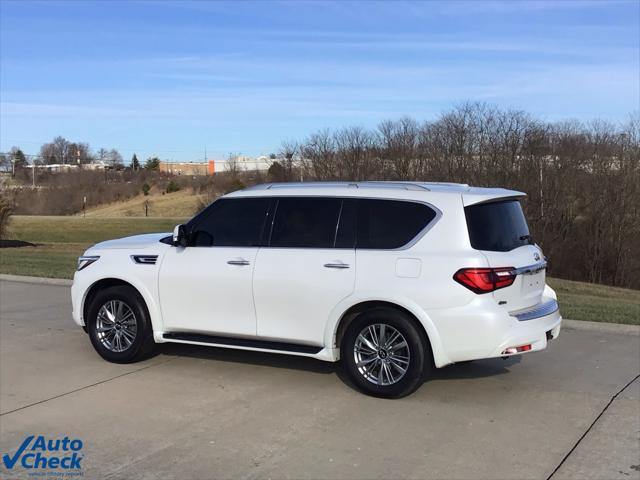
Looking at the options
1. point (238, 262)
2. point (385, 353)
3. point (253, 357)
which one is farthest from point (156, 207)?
point (385, 353)

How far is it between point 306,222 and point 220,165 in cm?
12893

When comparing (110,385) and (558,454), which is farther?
(110,385)

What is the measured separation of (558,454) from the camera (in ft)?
14.6

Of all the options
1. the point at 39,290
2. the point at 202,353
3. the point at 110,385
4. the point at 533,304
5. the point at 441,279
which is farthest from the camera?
the point at 39,290

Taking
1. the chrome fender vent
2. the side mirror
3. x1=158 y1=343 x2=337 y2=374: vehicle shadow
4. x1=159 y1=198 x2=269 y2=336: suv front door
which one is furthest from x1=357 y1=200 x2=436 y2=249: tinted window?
the chrome fender vent

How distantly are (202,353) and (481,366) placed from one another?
9.77 feet

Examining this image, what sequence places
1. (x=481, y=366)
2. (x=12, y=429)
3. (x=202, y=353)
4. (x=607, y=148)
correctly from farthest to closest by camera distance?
(x=607, y=148)
(x=202, y=353)
(x=481, y=366)
(x=12, y=429)

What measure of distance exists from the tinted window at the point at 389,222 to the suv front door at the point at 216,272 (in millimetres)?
1028

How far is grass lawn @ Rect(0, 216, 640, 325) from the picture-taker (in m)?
9.95

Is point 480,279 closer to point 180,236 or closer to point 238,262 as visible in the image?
point 238,262

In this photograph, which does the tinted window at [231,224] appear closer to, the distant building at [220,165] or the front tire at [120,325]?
the front tire at [120,325]

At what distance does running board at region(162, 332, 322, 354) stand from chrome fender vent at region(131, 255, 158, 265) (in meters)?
0.73

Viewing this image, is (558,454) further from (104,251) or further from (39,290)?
(39,290)

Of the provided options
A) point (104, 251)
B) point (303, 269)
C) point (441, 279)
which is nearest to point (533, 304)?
point (441, 279)
